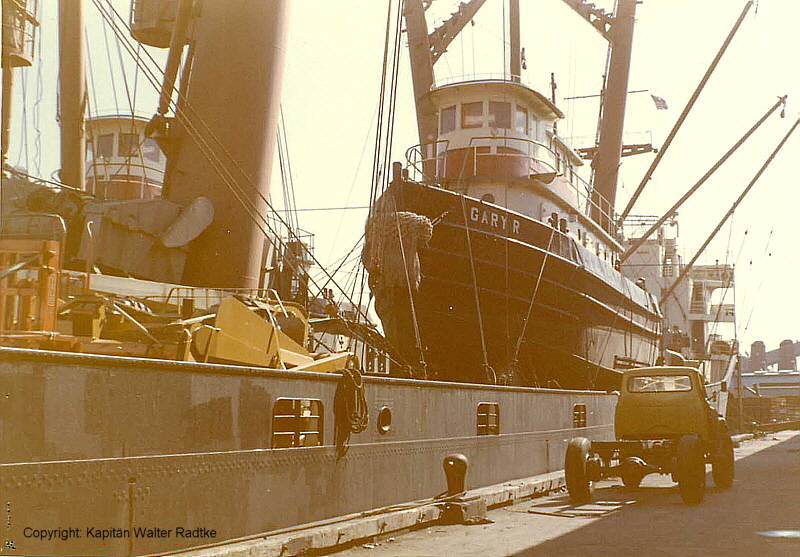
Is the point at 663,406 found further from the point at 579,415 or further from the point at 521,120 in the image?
the point at 521,120

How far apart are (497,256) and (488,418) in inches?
285

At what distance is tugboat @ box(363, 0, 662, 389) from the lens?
20344 millimetres

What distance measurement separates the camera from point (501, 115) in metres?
23.0

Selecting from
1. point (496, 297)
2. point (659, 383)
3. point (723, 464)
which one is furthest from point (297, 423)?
point (496, 297)

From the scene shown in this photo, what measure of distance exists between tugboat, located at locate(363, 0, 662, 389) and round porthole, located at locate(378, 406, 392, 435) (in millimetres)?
6068

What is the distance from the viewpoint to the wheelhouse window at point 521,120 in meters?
23.1

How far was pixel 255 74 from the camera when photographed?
11750mm

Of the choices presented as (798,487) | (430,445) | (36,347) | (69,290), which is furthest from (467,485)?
(36,347)

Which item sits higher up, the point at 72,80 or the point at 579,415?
the point at 72,80

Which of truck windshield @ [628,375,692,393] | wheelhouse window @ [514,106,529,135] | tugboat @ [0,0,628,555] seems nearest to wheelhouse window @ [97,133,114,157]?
tugboat @ [0,0,628,555]

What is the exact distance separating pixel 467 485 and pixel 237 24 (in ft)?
23.6

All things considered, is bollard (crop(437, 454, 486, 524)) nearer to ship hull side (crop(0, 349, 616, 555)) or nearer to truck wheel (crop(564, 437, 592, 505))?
ship hull side (crop(0, 349, 616, 555))

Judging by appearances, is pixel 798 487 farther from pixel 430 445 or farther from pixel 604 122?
pixel 604 122

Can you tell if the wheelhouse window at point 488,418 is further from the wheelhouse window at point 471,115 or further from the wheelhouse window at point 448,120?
the wheelhouse window at point 448,120
